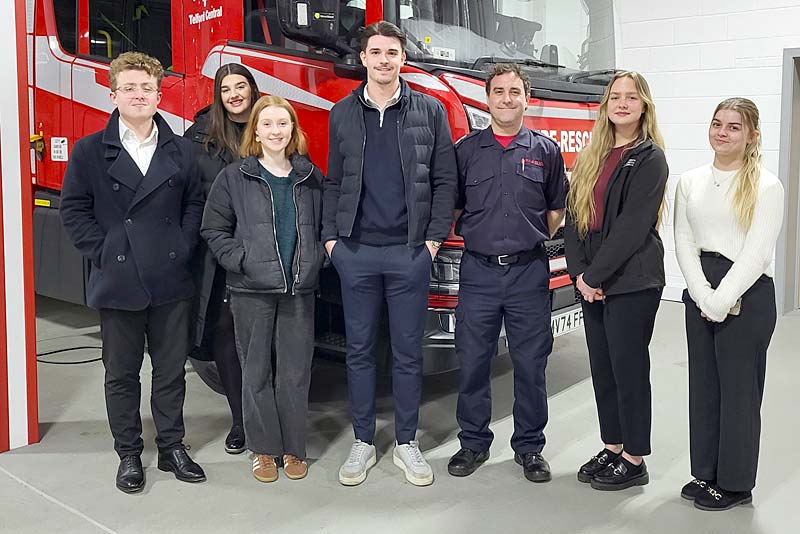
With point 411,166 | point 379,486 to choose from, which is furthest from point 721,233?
point 379,486

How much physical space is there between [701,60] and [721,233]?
163 inches

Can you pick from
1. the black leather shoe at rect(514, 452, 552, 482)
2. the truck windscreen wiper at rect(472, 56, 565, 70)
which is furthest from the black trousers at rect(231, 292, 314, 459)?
the truck windscreen wiper at rect(472, 56, 565, 70)

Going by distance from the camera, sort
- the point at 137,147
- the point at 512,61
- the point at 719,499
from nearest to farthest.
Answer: the point at 719,499 < the point at 137,147 < the point at 512,61

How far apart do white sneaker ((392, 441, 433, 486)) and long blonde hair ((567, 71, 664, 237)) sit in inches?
40.8

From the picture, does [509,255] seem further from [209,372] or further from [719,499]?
[209,372]

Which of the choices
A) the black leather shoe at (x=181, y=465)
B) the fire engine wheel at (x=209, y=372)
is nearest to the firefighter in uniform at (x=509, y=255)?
the black leather shoe at (x=181, y=465)

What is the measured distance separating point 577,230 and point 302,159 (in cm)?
104

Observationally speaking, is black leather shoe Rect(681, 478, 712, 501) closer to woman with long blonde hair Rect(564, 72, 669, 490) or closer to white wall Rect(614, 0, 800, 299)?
woman with long blonde hair Rect(564, 72, 669, 490)

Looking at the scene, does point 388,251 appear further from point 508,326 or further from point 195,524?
point 195,524

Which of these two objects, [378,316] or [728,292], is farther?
[378,316]

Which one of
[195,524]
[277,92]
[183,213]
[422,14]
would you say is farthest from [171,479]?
[422,14]

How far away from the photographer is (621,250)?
2.90 meters

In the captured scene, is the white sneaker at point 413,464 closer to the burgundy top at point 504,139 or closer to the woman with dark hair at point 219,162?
the woman with dark hair at point 219,162

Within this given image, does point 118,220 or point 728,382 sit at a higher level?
point 118,220
